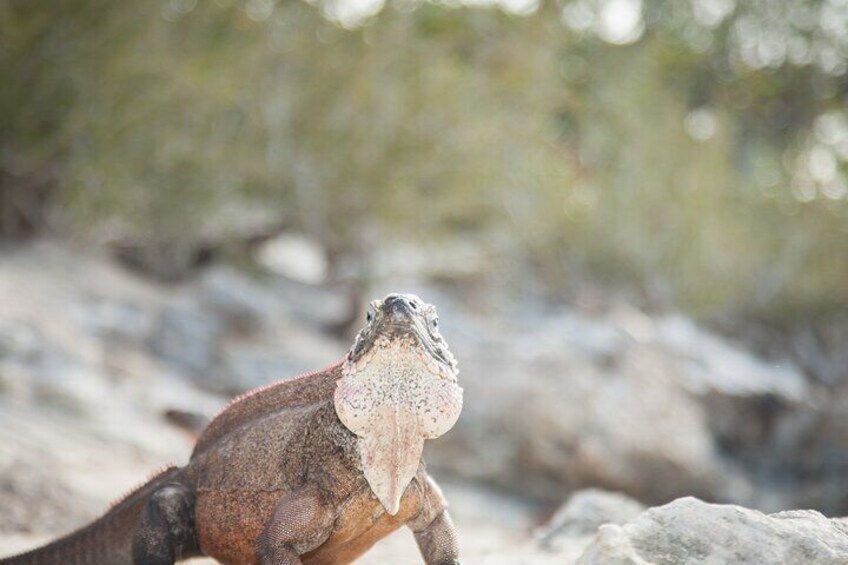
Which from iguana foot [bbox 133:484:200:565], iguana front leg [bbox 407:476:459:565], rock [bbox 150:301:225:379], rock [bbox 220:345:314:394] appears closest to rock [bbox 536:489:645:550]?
iguana front leg [bbox 407:476:459:565]

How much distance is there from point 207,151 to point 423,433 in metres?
15.1

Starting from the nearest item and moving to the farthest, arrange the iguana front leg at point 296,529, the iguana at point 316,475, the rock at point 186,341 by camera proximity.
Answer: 1. the iguana at point 316,475
2. the iguana front leg at point 296,529
3. the rock at point 186,341

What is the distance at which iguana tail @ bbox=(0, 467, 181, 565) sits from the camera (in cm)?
521

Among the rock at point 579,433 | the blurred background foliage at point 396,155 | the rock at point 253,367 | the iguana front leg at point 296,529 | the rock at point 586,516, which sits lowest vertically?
the iguana front leg at point 296,529

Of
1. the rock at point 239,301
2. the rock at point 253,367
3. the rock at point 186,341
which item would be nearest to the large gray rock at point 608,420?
the rock at point 253,367

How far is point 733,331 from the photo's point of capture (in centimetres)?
2609

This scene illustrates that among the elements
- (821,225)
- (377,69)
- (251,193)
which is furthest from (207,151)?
(821,225)

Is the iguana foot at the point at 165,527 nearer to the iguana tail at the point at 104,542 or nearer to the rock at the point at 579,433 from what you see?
the iguana tail at the point at 104,542

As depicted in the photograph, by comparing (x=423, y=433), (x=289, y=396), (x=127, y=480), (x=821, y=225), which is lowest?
(x=423, y=433)

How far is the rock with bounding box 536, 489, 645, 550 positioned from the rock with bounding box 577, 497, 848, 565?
2.35 meters

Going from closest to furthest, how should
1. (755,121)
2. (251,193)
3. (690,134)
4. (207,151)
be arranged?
(207,151), (251,193), (690,134), (755,121)

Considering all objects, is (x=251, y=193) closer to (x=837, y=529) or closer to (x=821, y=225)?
(x=821, y=225)

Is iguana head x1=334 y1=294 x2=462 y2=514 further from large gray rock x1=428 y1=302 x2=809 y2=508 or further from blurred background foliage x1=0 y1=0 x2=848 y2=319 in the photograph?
blurred background foliage x1=0 y1=0 x2=848 y2=319

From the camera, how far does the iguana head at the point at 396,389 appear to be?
3938mm
